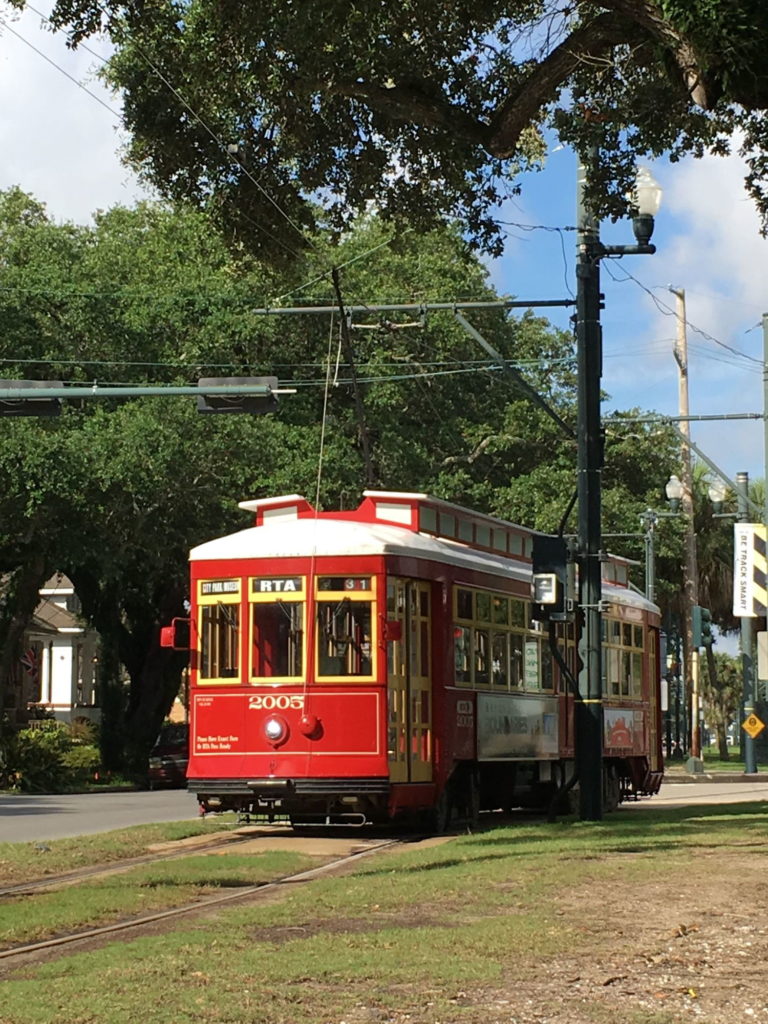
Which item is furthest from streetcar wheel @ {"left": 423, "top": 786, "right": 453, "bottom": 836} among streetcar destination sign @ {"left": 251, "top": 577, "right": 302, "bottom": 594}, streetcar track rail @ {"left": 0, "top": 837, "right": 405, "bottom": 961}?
streetcar destination sign @ {"left": 251, "top": 577, "right": 302, "bottom": 594}

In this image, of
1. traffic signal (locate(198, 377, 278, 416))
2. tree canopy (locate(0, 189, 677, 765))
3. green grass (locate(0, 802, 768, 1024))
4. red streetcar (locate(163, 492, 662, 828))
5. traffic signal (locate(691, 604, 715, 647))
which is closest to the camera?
green grass (locate(0, 802, 768, 1024))

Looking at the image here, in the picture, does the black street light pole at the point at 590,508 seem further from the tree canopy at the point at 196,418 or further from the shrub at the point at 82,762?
the shrub at the point at 82,762

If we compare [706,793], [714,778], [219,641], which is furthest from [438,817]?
[714,778]

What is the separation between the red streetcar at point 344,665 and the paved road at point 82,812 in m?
2.86

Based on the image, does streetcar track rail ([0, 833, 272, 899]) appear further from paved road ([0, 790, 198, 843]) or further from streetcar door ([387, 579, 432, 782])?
paved road ([0, 790, 198, 843])

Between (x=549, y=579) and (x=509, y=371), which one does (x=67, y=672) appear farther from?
(x=549, y=579)

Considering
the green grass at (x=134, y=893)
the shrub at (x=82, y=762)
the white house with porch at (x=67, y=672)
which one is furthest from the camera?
the white house with porch at (x=67, y=672)

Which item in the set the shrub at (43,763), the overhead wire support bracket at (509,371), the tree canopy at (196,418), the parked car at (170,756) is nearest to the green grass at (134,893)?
the overhead wire support bracket at (509,371)

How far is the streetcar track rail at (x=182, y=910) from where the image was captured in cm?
1041

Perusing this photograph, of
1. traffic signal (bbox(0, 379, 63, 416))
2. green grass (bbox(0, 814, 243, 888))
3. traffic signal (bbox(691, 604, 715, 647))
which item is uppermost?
traffic signal (bbox(0, 379, 63, 416))

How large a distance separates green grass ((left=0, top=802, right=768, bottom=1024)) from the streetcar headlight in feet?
10.6

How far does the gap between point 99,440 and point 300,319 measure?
8302 mm

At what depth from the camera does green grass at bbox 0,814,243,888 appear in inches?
624

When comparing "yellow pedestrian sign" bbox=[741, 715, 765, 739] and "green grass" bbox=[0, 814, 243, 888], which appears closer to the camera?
"green grass" bbox=[0, 814, 243, 888]
